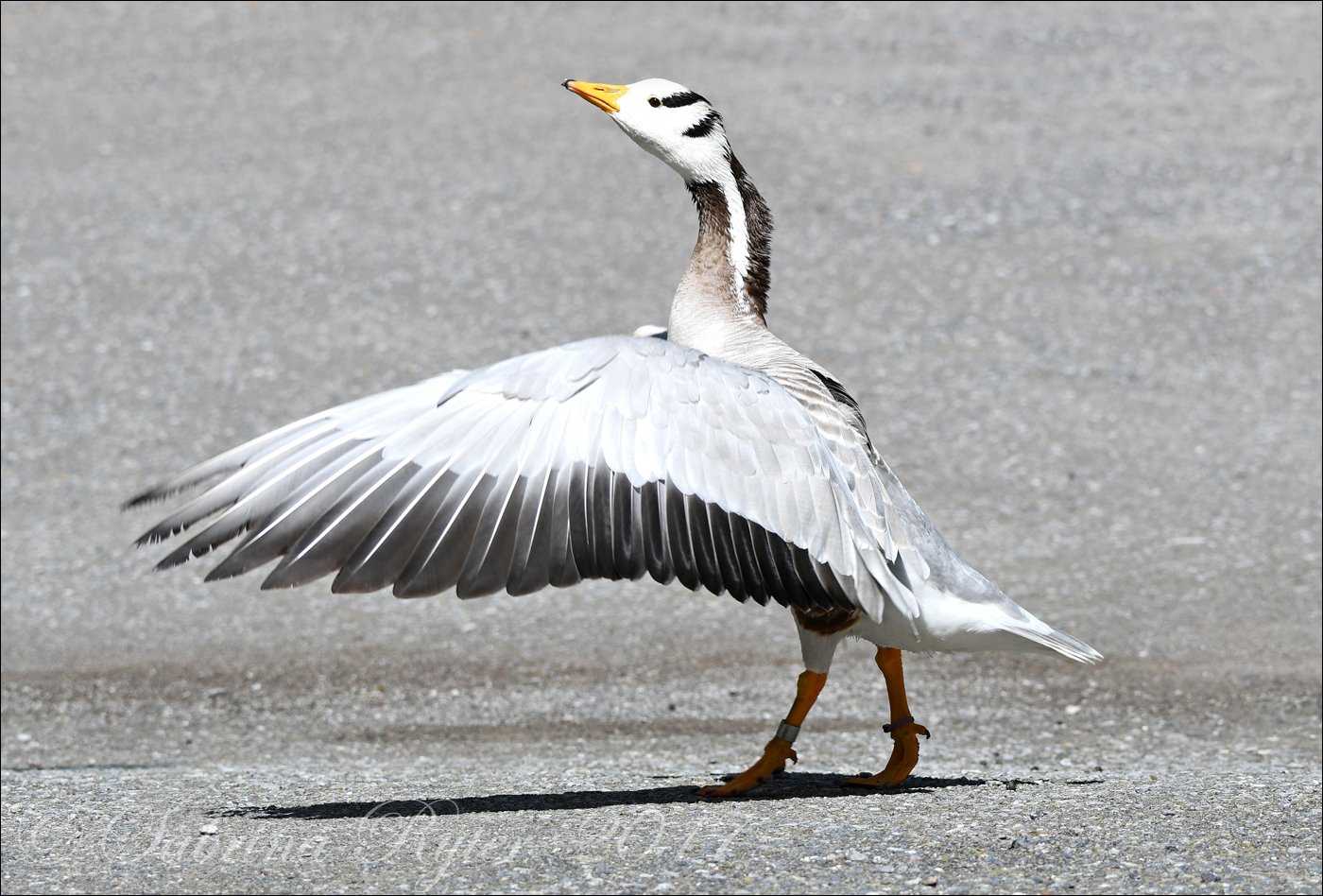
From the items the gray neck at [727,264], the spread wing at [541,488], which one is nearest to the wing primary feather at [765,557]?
the spread wing at [541,488]

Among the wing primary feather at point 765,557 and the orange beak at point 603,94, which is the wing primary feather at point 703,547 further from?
the orange beak at point 603,94

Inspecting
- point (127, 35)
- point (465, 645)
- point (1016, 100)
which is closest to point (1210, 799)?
point (465, 645)

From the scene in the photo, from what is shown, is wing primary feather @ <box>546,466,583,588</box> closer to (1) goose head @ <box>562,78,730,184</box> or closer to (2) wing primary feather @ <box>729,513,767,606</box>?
(2) wing primary feather @ <box>729,513,767,606</box>

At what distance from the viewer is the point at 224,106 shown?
20.9 m

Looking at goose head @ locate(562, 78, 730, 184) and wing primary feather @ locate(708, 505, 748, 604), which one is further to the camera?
goose head @ locate(562, 78, 730, 184)

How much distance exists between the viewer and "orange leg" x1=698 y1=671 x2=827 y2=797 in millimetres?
6059

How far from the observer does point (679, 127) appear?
6.53 meters

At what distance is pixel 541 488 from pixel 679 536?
52 cm

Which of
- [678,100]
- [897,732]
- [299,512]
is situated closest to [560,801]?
[897,732]

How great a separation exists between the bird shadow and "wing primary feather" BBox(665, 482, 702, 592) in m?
1.40

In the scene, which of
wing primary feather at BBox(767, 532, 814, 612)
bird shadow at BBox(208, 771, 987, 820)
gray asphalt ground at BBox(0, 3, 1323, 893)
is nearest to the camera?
wing primary feather at BBox(767, 532, 814, 612)

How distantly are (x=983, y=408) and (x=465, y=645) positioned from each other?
628cm

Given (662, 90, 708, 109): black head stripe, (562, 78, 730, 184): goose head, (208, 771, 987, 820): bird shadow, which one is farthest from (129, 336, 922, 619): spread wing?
(662, 90, 708, 109): black head stripe

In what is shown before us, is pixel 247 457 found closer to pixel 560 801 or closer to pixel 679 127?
pixel 560 801
